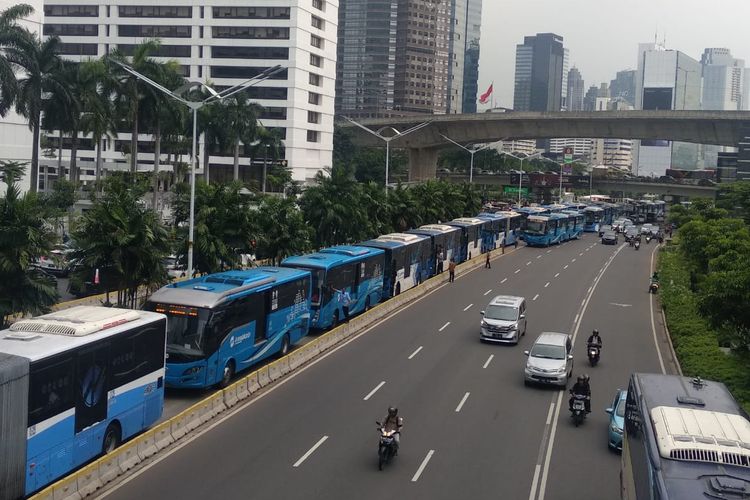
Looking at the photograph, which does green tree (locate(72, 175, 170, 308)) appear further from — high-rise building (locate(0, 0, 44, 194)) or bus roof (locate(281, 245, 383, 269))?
high-rise building (locate(0, 0, 44, 194))

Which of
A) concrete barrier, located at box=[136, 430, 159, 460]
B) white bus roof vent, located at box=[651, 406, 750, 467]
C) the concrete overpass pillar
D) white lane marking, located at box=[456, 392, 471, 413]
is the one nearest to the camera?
white bus roof vent, located at box=[651, 406, 750, 467]

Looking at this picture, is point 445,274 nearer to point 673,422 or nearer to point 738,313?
point 738,313

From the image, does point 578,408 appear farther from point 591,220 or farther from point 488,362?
point 591,220

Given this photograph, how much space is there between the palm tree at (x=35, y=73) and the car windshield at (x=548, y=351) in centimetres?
3286

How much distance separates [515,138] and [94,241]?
69.9m

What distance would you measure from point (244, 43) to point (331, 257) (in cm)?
6098

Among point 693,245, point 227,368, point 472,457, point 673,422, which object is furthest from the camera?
point 693,245

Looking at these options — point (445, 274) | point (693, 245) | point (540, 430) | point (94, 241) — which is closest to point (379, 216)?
point (445, 274)

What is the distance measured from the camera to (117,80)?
5709cm

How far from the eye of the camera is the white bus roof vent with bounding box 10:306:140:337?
656 inches

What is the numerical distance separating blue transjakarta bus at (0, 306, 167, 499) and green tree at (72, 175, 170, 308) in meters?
7.71

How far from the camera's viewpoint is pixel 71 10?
94438 millimetres

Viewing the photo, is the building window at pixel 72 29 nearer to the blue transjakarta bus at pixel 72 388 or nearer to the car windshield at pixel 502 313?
the car windshield at pixel 502 313

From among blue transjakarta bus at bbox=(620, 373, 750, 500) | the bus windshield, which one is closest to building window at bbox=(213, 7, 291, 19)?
the bus windshield
